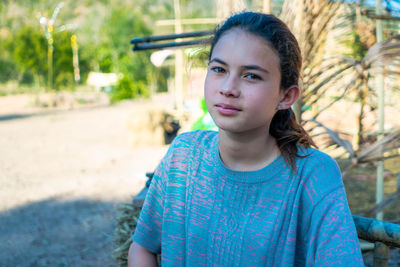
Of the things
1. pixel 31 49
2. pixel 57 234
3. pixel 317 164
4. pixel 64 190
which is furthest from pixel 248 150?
pixel 31 49

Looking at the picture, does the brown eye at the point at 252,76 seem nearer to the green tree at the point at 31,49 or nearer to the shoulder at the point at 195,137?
the shoulder at the point at 195,137

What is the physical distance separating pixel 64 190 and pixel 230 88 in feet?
16.2

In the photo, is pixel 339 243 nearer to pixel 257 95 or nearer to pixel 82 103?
pixel 257 95

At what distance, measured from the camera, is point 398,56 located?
1898 mm

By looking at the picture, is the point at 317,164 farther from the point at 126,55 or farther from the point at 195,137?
the point at 126,55

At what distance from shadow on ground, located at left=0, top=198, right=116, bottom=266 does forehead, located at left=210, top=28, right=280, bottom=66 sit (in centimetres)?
234

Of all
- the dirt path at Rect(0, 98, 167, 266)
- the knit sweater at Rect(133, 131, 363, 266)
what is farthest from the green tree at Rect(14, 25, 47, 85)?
the knit sweater at Rect(133, 131, 363, 266)

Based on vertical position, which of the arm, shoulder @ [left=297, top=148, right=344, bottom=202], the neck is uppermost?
the neck

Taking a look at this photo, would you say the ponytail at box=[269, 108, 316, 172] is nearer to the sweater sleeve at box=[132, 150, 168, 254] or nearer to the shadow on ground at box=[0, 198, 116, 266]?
the sweater sleeve at box=[132, 150, 168, 254]

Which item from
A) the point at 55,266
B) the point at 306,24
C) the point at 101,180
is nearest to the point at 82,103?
the point at 101,180

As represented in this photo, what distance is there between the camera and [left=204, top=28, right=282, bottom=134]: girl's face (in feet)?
3.49

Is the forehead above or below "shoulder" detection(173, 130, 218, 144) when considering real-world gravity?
above

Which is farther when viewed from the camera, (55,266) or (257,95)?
(55,266)

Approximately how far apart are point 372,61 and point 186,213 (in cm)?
129
